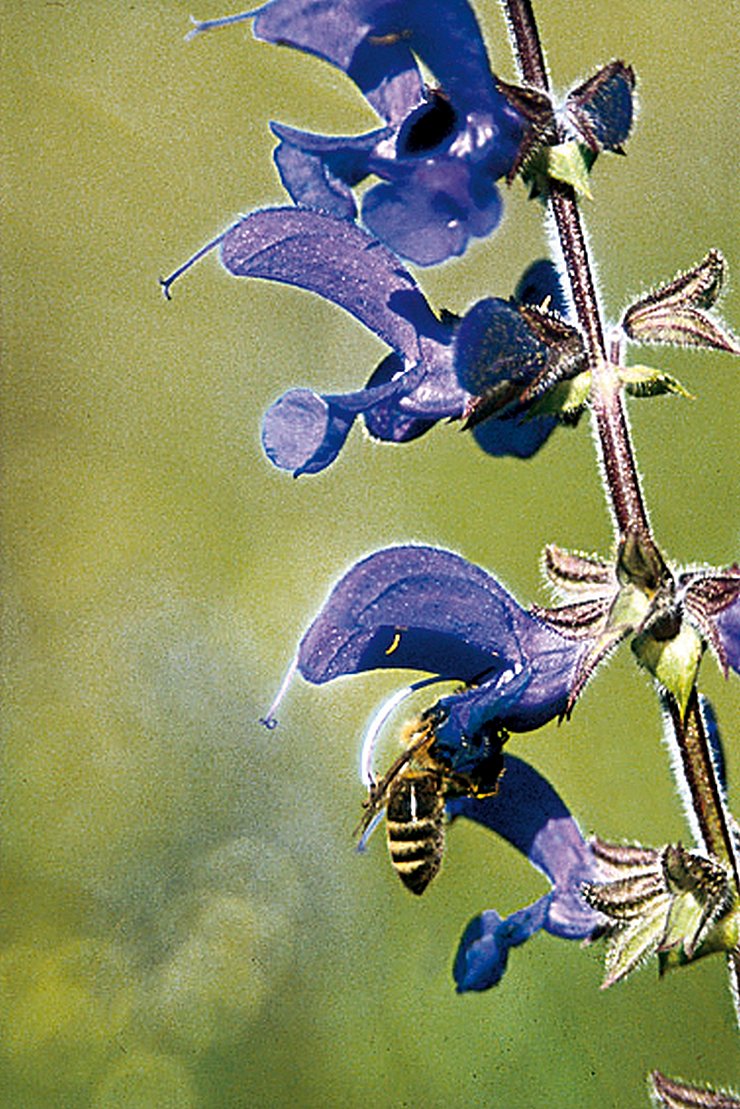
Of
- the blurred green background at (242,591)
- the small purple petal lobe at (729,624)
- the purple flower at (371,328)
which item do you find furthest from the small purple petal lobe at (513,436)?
the blurred green background at (242,591)

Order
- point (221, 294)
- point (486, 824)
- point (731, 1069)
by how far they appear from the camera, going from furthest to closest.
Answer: point (221, 294)
point (731, 1069)
point (486, 824)

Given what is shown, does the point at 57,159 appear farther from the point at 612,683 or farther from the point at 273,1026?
the point at 273,1026

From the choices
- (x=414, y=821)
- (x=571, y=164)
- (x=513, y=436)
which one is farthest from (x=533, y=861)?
(x=571, y=164)

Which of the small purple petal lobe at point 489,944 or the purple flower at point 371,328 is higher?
the purple flower at point 371,328

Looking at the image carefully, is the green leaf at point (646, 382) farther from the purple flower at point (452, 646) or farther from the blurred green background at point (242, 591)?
the blurred green background at point (242, 591)

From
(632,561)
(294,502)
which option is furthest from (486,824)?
(294,502)

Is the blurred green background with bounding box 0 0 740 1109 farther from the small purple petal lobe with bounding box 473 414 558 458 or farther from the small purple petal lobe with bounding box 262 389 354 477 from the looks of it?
the small purple petal lobe with bounding box 262 389 354 477
